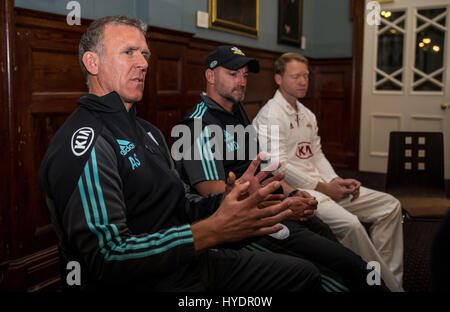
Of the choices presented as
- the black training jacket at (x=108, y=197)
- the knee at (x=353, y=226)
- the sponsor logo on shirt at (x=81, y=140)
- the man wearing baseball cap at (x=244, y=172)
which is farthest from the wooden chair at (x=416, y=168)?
the sponsor logo on shirt at (x=81, y=140)

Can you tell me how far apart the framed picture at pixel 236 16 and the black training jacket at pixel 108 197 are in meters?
2.52

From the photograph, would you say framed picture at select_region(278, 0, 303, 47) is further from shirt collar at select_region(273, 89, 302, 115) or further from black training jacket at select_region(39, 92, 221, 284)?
black training jacket at select_region(39, 92, 221, 284)

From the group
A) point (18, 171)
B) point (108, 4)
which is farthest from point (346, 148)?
point (18, 171)

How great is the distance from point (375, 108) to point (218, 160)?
13.6ft

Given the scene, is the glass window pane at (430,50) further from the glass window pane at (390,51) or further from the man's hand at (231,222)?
the man's hand at (231,222)

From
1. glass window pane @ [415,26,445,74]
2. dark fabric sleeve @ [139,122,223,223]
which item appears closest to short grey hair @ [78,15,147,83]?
dark fabric sleeve @ [139,122,223,223]

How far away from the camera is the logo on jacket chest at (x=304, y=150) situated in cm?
257

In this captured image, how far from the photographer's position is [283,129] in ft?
8.09

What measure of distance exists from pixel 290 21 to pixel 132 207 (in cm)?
427

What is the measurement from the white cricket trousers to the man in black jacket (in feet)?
2.49

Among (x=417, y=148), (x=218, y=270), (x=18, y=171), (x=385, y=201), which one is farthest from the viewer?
(x=417, y=148)

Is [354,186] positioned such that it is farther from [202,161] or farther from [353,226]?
[202,161]

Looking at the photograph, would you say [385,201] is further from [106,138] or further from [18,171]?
[18,171]

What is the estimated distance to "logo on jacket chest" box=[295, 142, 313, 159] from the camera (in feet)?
8.43
